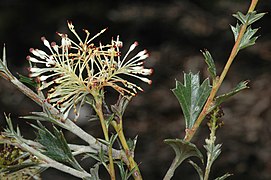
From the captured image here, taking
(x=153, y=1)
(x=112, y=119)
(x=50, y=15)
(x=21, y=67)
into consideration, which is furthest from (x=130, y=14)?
(x=112, y=119)

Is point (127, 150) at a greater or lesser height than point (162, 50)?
lesser

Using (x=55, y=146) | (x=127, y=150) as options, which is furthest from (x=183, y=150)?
(x=55, y=146)

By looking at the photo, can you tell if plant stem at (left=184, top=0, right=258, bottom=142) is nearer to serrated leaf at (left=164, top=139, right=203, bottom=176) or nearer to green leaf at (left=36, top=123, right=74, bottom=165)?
serrated leaf at (left=164, top=139, right=203, bottom=176)

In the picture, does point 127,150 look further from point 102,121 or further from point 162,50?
point 162,50

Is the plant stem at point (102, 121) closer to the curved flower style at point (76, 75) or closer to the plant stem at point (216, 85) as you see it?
the curved flower style at point (76, 75)

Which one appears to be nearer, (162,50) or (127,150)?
(127,150)

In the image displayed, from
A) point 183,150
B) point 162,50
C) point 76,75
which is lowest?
point 183,150

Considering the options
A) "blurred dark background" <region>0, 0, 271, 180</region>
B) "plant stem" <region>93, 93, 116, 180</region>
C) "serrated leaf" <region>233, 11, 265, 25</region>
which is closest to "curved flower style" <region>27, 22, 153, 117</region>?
"plant stem" <region>93, 93, 116, 180</region>
